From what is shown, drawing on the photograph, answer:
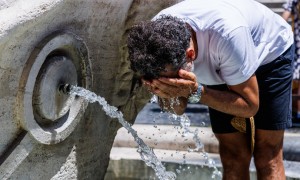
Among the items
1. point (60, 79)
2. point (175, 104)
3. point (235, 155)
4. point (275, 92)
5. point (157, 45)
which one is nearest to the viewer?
point (157, 45)

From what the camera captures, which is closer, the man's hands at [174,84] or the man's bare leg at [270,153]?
the man's hands at [174,84]

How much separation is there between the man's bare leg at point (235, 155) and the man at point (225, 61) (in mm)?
81

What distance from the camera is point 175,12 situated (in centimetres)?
254

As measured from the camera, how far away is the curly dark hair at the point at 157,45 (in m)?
2.32

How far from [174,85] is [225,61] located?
0.75 ft

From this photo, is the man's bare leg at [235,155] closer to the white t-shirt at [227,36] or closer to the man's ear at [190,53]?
the white t-shirt at [227,36]

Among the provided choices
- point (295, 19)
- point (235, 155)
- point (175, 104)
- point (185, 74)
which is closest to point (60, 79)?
point (175, 104)

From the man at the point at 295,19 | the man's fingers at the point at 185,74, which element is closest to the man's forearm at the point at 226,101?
the man's fingers at the point at 185,74

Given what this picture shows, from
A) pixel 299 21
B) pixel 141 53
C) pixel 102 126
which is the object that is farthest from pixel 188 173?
pixel 299 21

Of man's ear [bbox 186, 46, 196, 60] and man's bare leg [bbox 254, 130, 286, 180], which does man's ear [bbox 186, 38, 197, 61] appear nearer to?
man's ear [bbox 186, 46, 196, 60]

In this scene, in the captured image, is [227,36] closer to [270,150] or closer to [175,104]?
[175,104]

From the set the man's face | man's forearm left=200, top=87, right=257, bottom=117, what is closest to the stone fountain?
the man's face

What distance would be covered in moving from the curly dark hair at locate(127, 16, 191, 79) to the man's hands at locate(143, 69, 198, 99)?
25 mm

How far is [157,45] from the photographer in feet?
7.63
